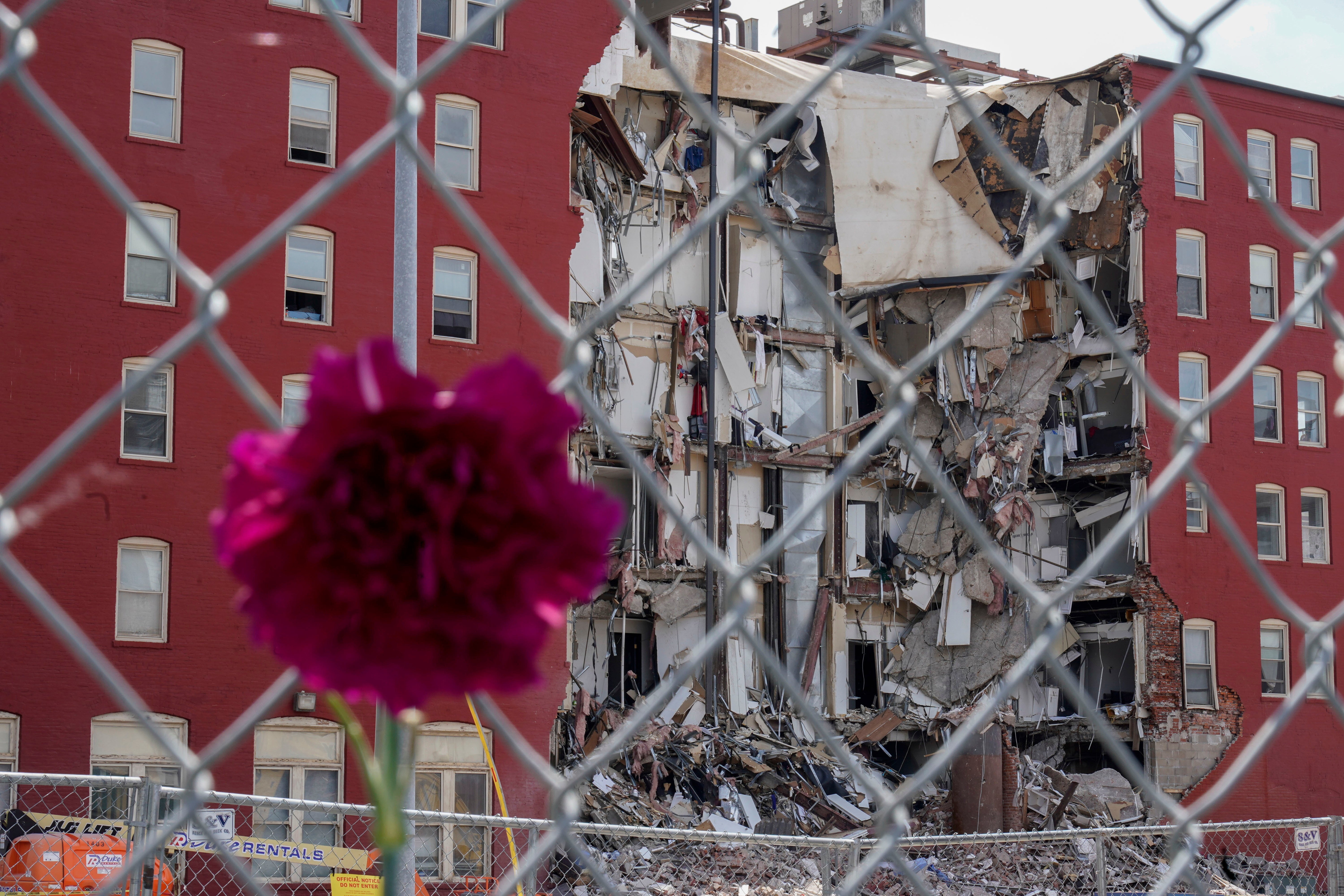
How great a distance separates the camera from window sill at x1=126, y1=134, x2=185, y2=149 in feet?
64.8

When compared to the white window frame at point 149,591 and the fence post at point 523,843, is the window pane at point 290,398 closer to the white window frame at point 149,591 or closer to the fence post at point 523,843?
the white window frame at point 149,591

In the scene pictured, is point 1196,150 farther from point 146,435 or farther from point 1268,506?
point 146,435

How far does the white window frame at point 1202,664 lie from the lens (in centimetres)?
2605

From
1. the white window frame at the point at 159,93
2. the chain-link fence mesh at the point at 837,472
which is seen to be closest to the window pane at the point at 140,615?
the white window frame at the point at 159,93

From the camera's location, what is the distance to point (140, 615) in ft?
62.6

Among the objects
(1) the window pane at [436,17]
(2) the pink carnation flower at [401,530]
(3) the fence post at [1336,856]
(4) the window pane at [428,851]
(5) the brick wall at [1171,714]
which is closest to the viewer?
(2) the pink carnation flower at [401,530]

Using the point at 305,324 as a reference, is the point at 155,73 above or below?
above

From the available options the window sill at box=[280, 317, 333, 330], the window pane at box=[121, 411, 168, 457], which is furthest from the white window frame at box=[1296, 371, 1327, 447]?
the window pane at box=[121, 411, 168, 457]

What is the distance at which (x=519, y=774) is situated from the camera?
19.9m

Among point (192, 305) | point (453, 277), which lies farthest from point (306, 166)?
point (192, 305)

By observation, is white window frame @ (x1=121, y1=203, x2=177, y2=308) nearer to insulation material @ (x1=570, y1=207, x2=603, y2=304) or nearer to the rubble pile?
insulation material @ (x1=570, y1=207, x2=603, y2=304)

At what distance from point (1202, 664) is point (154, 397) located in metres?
19.7

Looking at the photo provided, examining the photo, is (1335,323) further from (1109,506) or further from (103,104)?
(1109,506)

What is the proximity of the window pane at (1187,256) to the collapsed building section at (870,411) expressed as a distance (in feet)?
3.76
